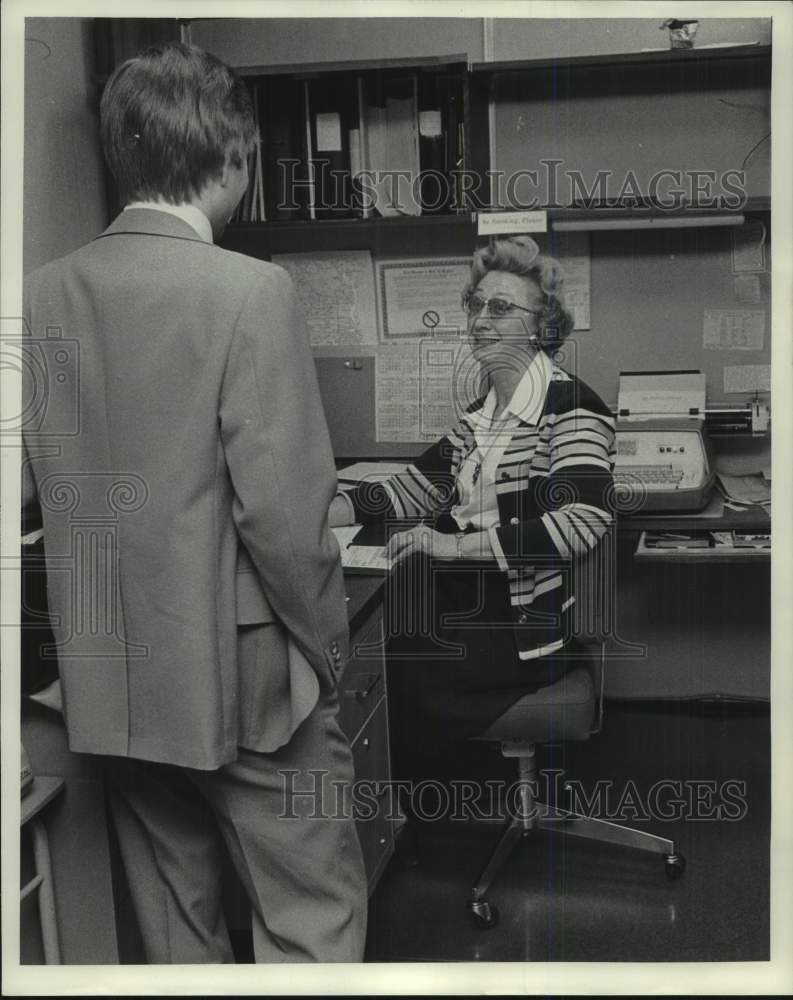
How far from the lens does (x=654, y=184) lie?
→ 183cm

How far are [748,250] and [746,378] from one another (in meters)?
0.23

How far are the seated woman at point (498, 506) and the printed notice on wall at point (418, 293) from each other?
29 mm

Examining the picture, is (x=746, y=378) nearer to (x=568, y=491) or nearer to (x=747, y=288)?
(x=747, y=288)

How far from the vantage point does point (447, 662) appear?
1.87 meters

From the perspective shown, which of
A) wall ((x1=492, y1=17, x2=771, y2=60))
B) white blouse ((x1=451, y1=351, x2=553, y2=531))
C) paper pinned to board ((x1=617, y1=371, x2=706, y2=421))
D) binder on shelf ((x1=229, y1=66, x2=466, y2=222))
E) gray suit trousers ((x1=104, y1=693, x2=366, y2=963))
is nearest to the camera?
gray suit trousers ((x1=104, y1=693, x2=366, y2=963))

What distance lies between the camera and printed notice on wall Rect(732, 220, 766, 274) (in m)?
1.76

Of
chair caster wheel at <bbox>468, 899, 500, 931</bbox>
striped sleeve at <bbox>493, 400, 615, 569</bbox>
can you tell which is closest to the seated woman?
striped sleeve at <bbox>493, 400, 615, 569</bbox>

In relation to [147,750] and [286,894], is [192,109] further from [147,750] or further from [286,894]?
[286,894]

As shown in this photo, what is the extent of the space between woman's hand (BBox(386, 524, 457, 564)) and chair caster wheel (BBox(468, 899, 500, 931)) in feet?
2.05

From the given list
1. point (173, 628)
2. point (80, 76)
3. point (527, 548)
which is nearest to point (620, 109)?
point (527, 548)

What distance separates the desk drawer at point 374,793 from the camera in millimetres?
1720

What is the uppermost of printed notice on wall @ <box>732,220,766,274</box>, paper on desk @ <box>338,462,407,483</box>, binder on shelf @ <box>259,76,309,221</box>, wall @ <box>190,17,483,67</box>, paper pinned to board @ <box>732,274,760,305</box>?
wall @ <box>190,17,483,67</box>

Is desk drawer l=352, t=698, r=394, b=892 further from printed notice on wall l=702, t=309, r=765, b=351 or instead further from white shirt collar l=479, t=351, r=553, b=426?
printed notice on wall l=702, t=309, r=765, b=351

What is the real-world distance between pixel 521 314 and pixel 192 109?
2.32 feet
